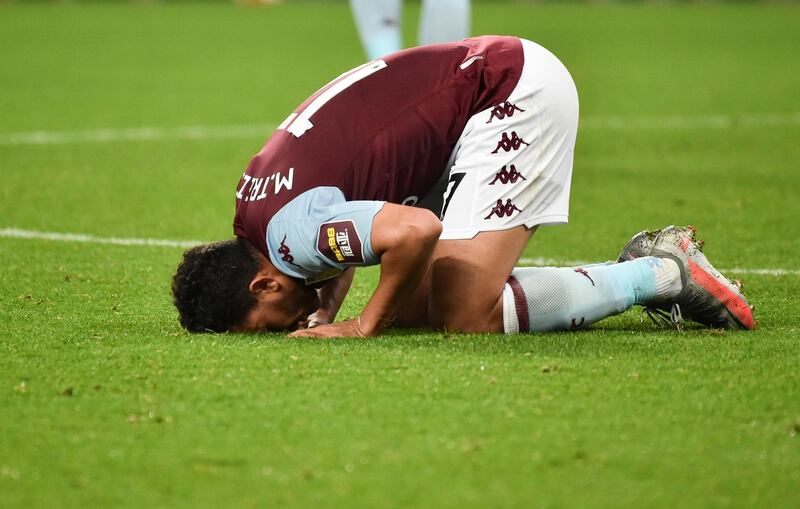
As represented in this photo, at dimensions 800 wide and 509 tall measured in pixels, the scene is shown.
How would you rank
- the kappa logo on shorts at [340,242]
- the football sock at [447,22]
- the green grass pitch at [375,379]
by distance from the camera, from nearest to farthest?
the green grass pitch at [375,379], the kappa logo on shorts at [340,242], the football sock at [447,22]

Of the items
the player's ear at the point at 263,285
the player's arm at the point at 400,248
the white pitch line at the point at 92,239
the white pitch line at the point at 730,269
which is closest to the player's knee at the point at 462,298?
the player's arm at the point at 400,248

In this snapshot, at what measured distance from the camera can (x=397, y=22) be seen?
287 inches

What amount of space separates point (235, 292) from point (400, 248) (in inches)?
22.3

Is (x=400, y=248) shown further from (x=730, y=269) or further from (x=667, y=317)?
(x=730, y=269)

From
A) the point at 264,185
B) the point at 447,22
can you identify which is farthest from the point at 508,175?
the point at 447,22

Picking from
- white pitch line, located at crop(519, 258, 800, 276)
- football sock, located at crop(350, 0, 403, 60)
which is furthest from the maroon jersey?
football sock, located at crop(350, 0, 403, 60)

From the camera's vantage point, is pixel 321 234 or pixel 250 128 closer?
pixel 321 234

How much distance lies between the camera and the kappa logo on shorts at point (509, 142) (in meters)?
4.25

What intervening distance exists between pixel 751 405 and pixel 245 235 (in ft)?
5.02

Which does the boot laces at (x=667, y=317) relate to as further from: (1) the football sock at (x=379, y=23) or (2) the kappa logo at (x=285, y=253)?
→ (1) the football sock at (x=379, y=23)

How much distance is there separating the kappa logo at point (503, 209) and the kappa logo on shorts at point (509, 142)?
0.55 ft

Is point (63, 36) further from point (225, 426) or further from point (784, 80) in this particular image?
point (225, 426)

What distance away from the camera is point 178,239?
5.96m

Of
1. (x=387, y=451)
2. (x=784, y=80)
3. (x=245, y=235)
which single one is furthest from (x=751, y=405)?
(x=784, y=80)
